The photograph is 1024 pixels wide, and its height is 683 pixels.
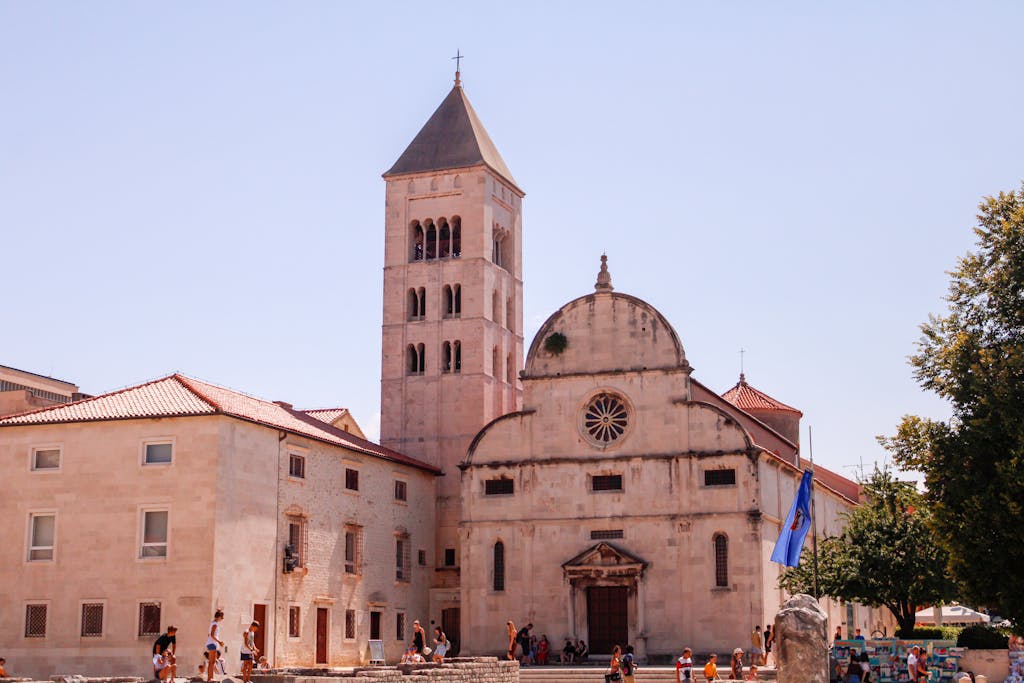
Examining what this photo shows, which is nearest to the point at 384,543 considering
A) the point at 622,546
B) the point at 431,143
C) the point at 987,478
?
the point at 622,546

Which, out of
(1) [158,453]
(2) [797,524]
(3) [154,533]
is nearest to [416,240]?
(1) [158,453]

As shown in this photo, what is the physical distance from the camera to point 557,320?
53031 millimetres

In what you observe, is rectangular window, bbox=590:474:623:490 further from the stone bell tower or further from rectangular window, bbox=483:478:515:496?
the stone bell tower

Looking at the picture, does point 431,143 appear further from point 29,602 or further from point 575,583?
point 29,602

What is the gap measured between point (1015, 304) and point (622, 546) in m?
20.3

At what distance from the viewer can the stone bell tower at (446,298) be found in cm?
6053

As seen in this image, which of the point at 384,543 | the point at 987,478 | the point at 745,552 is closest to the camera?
the point at 987,478

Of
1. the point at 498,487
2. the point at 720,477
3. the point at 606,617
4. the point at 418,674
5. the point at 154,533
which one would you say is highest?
the point at 720,477

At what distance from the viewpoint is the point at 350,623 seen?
161 ft

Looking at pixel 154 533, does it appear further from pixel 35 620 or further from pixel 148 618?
pixel 35 620

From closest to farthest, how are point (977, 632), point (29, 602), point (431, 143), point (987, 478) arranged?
1. point (987, 478)
2. point (977, 632)
3. point (29, 602)
4. point (431, 143)

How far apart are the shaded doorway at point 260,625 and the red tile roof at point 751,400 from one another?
27735 millimetres

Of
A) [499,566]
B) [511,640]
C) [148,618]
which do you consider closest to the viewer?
[148,618]

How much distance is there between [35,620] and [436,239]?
2710cm
